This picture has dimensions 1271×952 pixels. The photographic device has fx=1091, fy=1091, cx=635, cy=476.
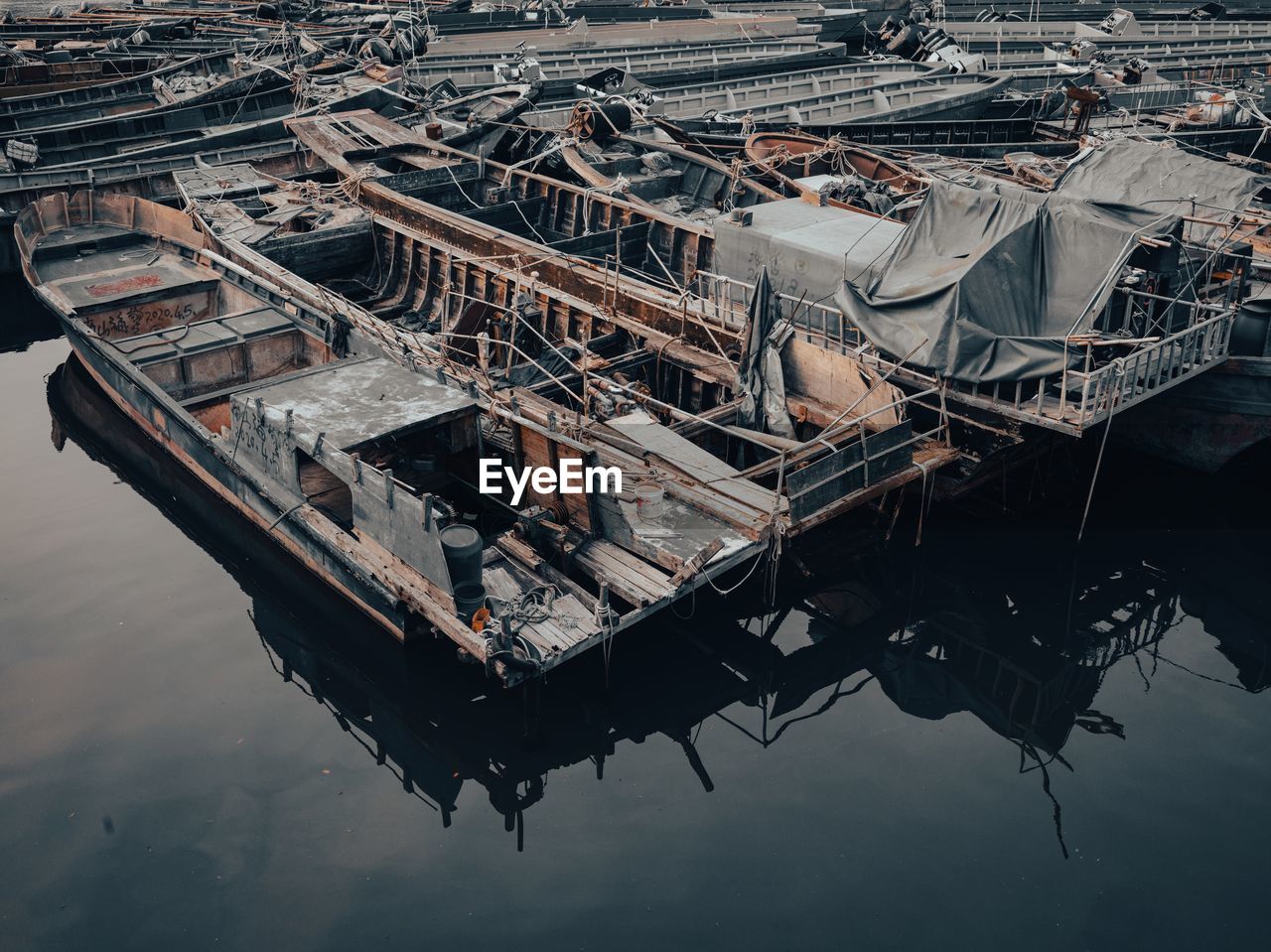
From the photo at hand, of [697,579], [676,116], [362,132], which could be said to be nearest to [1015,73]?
[676,116]

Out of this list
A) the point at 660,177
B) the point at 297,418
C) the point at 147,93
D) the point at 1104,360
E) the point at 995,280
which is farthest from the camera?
the point at 147,93

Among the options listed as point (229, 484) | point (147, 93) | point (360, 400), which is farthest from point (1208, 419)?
point (147, 93)

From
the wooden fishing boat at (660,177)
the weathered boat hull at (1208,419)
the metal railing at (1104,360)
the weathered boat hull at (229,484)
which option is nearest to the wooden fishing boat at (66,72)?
the wooden fishing boat at (660,177)

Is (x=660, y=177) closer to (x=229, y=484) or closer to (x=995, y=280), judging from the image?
(x=995, y=280)

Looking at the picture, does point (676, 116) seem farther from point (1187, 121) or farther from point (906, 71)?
point (1187, 121)

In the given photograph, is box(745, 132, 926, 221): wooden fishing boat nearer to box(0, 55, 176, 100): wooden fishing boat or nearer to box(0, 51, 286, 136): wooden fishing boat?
box(0, 51, 286, 136): wooden fishing boat

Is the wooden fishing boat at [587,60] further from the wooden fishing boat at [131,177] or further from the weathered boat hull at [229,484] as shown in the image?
the weathered boat hull at [229,484]
